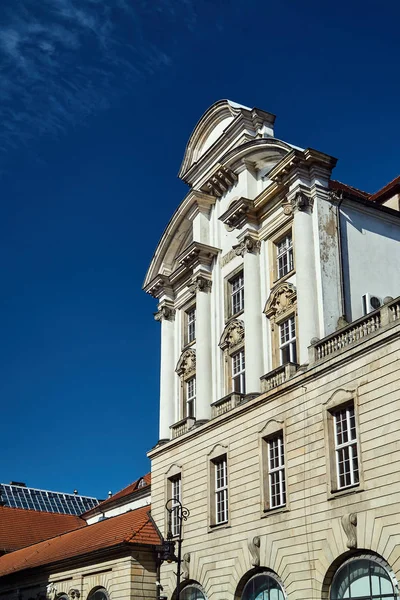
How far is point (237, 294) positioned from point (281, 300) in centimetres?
388

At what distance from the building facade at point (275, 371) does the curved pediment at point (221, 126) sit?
0.08 m

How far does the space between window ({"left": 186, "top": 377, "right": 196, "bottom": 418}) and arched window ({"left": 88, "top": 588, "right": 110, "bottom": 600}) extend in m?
8.37

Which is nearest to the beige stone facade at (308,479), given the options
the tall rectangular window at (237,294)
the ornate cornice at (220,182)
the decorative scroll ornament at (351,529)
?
the decorative scroll ornament at (351,529)

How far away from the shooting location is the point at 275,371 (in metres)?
29.0

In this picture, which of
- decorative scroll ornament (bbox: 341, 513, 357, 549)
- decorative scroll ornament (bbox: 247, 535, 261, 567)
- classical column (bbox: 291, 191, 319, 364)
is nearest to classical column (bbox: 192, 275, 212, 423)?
classical column (bbox: 291, 191, 319, 364)

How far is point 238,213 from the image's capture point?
33.5m

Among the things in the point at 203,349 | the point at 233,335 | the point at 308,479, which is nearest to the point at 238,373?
the point at 233,335

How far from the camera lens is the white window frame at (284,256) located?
31312mm

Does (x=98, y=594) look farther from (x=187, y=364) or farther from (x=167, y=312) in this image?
(x=167, y=312)

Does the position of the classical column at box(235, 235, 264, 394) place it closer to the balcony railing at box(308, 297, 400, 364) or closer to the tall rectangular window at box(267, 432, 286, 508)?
the tall rectangular window at box(267, 432, 286, 508)

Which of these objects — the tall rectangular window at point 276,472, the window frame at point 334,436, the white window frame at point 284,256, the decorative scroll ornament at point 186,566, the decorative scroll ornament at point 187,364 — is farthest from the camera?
the decorative scroll ornament at point 187,364

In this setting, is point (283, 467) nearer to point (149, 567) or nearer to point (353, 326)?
point (353, 326)

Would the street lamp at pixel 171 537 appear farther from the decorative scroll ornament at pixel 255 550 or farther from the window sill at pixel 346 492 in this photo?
the window sill at pixel 346 492

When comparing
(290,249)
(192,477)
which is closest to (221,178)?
(290,249)
